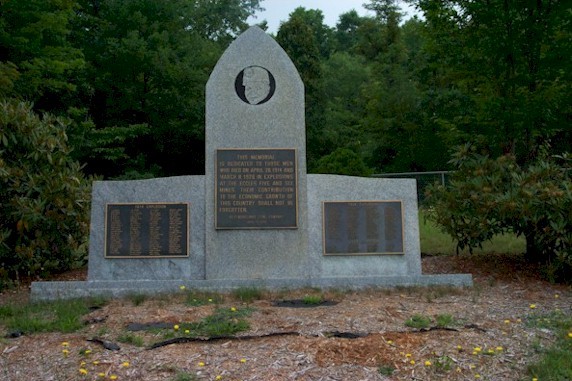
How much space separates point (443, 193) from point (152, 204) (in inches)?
186

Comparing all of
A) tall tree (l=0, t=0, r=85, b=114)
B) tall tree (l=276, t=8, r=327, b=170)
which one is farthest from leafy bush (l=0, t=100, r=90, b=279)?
tall tree (l=276, t=8, r=327, b=170)

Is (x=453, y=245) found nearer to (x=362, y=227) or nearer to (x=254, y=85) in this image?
(x=362, y=227)

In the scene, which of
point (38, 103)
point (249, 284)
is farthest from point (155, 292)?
point (38, 103)

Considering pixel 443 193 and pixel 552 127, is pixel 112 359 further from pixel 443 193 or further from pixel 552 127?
pixel 552 127

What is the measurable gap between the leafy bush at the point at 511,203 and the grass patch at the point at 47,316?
5677mm

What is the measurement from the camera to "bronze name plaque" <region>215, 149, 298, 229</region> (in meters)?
9.20

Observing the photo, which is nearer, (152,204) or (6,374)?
(6,374)

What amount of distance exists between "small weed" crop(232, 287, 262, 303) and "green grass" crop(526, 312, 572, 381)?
3282 millimetres

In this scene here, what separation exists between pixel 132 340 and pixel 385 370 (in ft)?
8.06

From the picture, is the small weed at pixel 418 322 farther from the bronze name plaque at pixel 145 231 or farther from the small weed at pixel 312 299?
the bronze name plaque at pixel 145 231

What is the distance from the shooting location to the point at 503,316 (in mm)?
7133

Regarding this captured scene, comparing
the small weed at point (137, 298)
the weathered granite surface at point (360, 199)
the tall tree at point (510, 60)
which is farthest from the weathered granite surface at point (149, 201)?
the tall tree at point (510, 60)

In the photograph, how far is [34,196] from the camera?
1018 cm

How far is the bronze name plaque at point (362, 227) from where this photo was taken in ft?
30.5
